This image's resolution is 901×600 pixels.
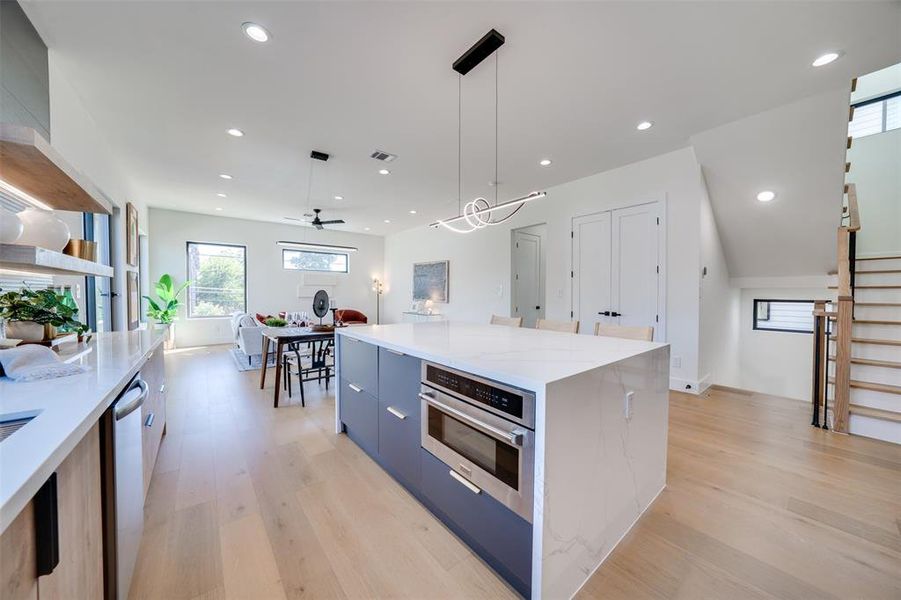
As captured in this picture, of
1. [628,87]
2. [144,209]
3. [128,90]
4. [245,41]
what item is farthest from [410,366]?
[144,209]

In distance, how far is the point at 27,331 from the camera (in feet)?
5.35

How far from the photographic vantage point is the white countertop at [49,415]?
56cm

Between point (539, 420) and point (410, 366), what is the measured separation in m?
0.87

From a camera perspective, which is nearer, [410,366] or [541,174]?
[410,366]

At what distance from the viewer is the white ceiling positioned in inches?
74.7

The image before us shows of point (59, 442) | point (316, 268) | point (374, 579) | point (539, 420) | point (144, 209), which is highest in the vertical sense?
point (144, 209)

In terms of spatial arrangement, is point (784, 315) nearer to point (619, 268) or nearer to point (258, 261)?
point (619, 268)

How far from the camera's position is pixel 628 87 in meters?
2.55

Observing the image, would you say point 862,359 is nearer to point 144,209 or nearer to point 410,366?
point 410,366

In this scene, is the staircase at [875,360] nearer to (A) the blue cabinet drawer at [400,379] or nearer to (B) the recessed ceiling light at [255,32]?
(A) the blue cabinet drawer at [400,379]

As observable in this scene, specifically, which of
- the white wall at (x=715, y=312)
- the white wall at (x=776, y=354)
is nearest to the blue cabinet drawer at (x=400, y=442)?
the white wall at (x=715, y=312)

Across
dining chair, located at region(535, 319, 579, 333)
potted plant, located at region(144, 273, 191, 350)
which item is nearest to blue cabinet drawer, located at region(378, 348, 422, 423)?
dining chair, located at region(535, 319, 579, 333)

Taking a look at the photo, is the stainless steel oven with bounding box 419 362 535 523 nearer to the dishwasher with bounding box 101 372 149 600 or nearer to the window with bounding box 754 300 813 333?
the dishwasher with bounding box 101 372 149 600

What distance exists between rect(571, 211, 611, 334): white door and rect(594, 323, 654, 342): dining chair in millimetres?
2015
